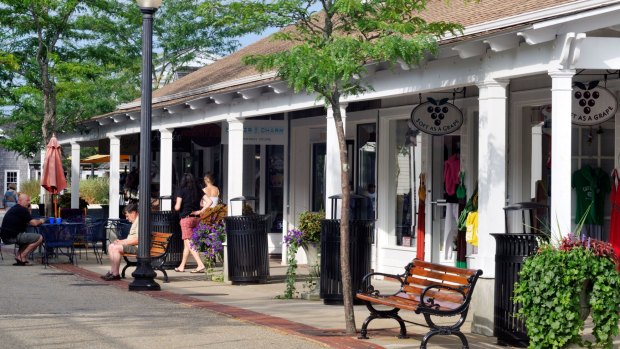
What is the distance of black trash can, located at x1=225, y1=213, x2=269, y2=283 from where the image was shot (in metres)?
16.8

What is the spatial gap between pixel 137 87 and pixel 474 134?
4376 cm

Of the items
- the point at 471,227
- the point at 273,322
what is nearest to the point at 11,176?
the point at 471,227

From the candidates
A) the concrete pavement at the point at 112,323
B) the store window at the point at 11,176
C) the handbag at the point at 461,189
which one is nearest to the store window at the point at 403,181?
the handbag at the point at 461,189

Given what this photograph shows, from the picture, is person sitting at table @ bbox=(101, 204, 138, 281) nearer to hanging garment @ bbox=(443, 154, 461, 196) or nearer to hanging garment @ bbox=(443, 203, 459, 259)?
hanging garment @ bbox=(443, 203, 459, 259)

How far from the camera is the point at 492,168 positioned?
1133 cm

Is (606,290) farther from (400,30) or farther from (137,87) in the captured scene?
(137,87)

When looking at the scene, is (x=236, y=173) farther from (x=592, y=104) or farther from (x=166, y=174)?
(x=592, y=104)

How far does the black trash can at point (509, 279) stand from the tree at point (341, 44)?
1.47 meters

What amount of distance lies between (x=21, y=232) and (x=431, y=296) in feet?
39.4

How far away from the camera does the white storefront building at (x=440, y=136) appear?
33.7ft

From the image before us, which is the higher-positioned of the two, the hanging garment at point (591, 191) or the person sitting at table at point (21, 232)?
the hanging garment at point (591, 191)

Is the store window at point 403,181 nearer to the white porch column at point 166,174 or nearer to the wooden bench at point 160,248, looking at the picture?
the wooden bench at point 160,248

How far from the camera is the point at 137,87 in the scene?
191 ft

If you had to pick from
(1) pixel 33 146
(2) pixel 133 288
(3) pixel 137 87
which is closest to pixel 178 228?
(2) pixel 133 288
